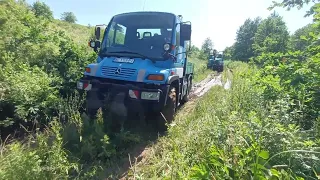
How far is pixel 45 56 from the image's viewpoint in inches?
238

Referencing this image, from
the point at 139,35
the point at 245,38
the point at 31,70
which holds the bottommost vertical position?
the point at 31,70

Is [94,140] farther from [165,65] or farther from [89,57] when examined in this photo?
[89,57]

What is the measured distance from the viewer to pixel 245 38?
60.9m

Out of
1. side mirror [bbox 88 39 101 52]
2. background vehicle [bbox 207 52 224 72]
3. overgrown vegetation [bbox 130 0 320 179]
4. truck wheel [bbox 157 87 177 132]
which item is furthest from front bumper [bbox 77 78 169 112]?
background vehicle [bbox 207 52 224 72]

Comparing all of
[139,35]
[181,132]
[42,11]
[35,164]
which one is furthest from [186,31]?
[42,11]

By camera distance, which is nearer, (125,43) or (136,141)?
(136,141)

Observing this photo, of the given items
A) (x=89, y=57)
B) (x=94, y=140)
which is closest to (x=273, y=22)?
(x=89, y=57)

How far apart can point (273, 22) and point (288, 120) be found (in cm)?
4596

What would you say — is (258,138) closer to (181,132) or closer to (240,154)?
(240,154)

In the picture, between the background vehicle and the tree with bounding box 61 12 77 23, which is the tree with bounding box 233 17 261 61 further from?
the tree with bounding box 61 12 77 23

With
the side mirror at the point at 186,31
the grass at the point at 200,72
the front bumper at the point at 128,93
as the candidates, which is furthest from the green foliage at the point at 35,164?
the grass at the point at 200,72

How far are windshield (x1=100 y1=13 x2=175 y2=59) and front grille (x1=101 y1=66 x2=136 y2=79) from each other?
0.50m

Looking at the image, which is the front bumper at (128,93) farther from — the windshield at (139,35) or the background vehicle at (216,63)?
the background vehicle at (216,63)

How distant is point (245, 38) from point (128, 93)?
64720 mm
